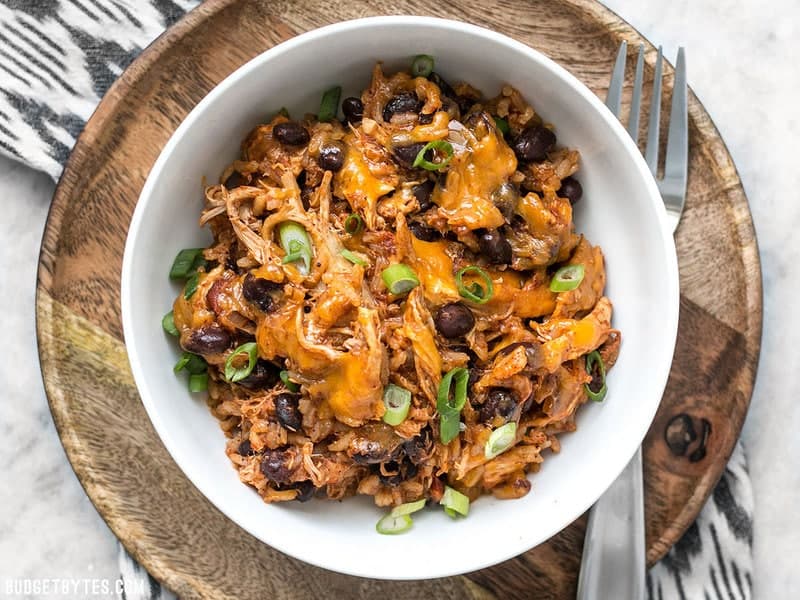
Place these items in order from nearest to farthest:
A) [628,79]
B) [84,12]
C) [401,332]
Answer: [401,332] < [628,79] < [84,12]

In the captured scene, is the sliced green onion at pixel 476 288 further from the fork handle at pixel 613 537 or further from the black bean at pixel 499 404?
the fork handle at pixel 613 537

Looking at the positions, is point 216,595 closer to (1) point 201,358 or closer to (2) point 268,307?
(1) point 201,358

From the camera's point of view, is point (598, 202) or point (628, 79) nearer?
point (598, 202)

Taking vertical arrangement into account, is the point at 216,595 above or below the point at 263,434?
below

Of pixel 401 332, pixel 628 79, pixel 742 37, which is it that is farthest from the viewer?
pixel 742 37

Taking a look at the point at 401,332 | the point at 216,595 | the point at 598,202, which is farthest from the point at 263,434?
the point at 598,202

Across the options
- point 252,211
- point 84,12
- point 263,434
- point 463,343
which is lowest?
point 263,434

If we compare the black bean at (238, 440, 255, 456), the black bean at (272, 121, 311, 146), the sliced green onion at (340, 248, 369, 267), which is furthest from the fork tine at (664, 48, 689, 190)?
the black bean at (238, 440, 255, 456)
